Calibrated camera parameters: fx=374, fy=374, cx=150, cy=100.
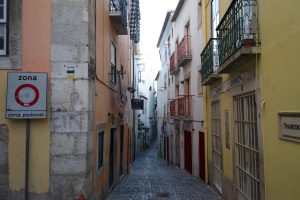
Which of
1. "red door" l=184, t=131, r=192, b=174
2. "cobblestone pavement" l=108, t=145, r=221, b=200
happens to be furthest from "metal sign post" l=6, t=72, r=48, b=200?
"red door" l=184, t=131, r=192, b=174

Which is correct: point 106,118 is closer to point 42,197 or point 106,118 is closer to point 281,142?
point 42,197

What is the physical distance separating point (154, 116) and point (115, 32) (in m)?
35.0

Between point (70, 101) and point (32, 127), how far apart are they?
86 centimetres

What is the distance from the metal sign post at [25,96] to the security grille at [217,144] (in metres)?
5.67

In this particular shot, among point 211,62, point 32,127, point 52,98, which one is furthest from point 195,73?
point 32,127

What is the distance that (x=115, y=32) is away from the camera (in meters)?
12.4

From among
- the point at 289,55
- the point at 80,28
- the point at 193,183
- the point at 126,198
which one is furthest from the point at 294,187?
the point at 193,183

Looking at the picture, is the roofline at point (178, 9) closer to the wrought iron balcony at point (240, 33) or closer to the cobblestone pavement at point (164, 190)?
the cobblestone pavement at point (164, 190)

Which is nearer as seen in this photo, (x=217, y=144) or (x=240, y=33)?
(x=240, y=33)

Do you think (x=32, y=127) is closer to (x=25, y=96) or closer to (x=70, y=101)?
(x=25, y=96)

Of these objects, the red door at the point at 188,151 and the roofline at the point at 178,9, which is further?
the roofline at the point at 178,9

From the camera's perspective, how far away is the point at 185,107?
17.2 meters

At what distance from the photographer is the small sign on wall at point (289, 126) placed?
4.69m

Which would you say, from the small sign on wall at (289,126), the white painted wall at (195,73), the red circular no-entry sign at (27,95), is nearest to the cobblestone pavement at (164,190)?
the white painted wall at (195,73)
